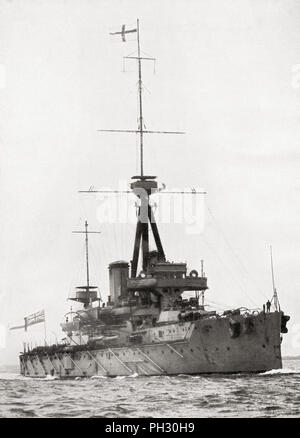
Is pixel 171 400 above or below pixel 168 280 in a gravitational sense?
below

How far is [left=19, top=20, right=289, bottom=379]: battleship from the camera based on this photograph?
3484 cm

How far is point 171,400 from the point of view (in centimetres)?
2270

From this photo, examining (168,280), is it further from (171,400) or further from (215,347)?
(171,400)

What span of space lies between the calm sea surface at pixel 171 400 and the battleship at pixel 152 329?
146 inches

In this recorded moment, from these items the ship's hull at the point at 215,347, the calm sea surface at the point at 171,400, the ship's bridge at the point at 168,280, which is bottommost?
the calm sea surface at the point at 171,400

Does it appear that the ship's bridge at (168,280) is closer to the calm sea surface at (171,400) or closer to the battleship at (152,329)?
the battleship at (152,329)

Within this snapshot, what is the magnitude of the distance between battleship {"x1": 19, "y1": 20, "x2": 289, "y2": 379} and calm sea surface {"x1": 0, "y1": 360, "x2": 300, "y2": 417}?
12.2 feet

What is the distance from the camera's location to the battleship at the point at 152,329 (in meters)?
34.8

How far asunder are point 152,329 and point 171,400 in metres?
15.6

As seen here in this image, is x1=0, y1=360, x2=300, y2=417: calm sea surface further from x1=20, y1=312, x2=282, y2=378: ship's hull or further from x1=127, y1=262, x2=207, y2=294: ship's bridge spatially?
x1=127, y1=262, x2=207, y2=294: ship's bridge

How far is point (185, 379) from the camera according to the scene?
3294 cm

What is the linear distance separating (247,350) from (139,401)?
12877mm

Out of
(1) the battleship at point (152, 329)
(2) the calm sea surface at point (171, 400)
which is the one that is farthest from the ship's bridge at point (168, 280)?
(2) the calm sea surface at point (171, 400)

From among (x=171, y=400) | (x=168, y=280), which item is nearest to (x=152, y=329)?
(x=168, y=280)
